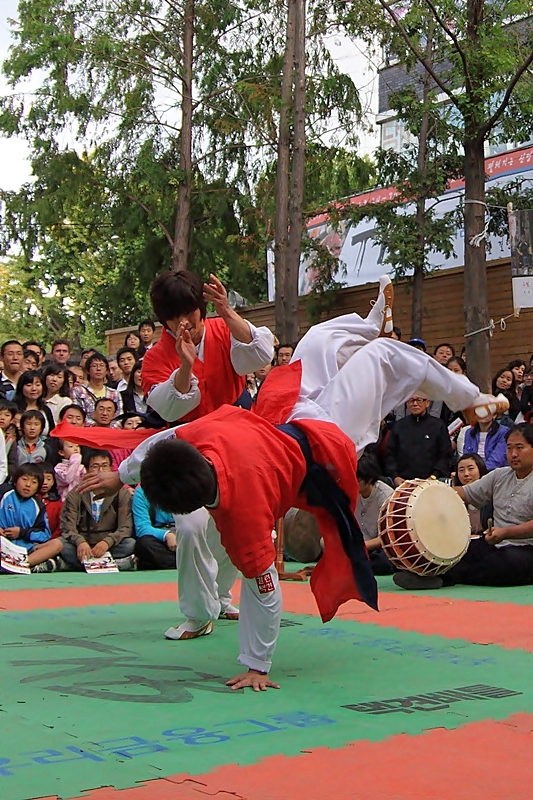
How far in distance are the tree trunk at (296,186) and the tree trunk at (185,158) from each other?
1.77 m

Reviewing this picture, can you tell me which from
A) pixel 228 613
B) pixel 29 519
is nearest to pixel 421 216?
pixel 29 519

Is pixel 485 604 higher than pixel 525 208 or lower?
lower

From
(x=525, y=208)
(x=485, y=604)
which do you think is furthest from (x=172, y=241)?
(x=485, y=604)

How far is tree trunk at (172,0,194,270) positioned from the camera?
12.5 m

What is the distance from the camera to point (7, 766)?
252cm

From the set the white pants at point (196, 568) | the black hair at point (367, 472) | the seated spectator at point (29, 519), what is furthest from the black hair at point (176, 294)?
the seated spectator at point (29, 519)

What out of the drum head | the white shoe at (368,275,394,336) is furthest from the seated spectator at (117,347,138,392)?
the white shoe at (368,275,394,336)

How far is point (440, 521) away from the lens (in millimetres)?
5902

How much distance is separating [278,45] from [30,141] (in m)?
3.43

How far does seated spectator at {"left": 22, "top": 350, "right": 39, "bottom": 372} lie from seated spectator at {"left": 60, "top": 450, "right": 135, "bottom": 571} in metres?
1.96

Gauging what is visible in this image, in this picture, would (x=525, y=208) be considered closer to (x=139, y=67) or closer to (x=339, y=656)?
(x=139, y=67)

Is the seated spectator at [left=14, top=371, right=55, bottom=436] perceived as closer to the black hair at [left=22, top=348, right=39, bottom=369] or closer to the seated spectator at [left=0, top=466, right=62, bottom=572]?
the seated spectator at [left=0, top=466, right=62, bottom=572]

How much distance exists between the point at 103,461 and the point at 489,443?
130 inches

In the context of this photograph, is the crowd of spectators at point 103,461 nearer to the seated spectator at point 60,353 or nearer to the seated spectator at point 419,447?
the seated spectator at point 419,447
